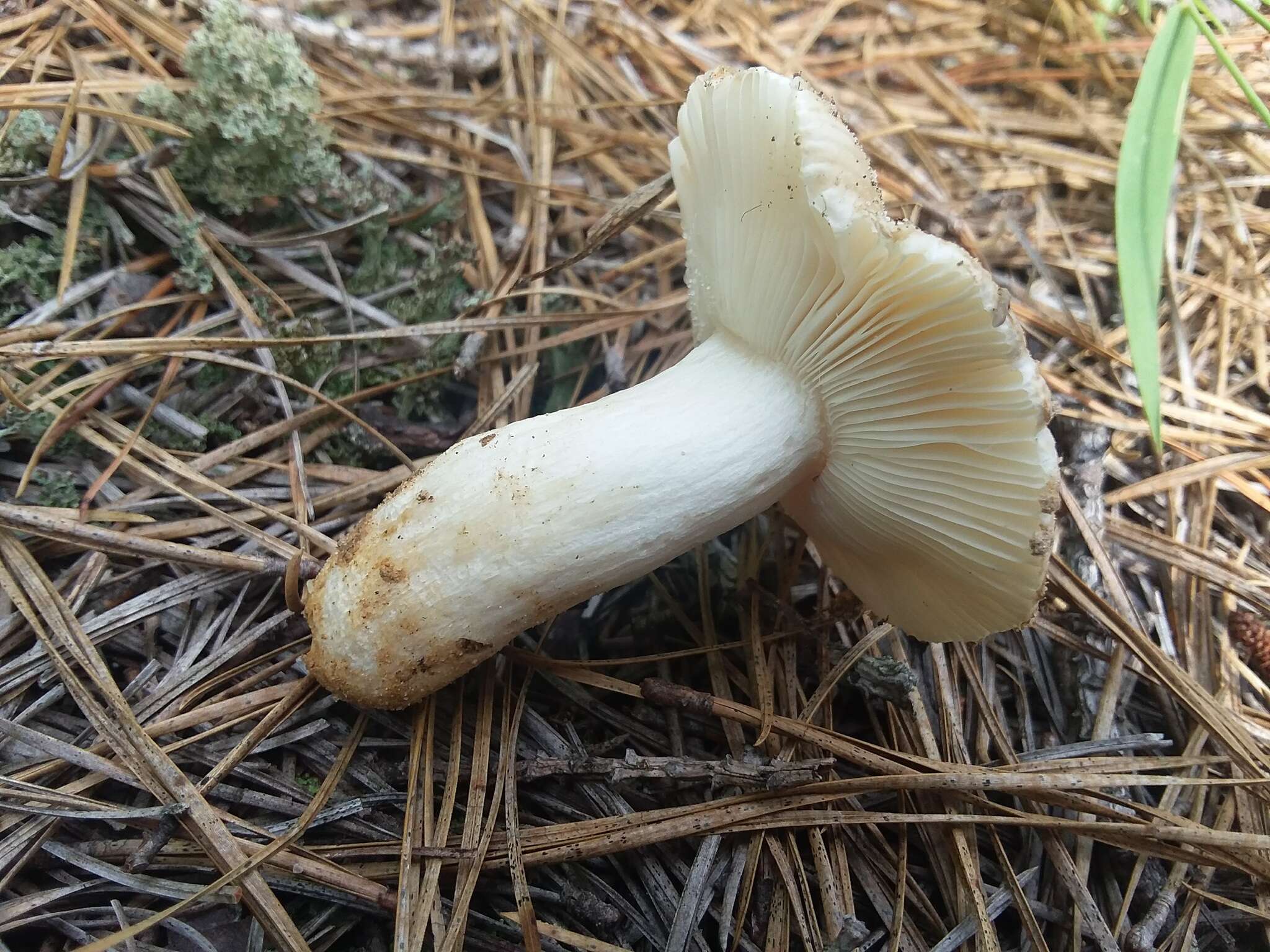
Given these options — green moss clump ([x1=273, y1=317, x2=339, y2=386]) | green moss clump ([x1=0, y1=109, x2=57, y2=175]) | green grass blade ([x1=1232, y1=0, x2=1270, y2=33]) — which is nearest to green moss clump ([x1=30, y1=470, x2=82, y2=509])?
green moss clump ([x1=273, y1=317, x2=339, y2=386])

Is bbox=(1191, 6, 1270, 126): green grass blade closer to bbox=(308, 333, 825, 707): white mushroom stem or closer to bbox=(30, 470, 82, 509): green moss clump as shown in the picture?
bbox=(308, 333, 825, 707): white mushroom stem

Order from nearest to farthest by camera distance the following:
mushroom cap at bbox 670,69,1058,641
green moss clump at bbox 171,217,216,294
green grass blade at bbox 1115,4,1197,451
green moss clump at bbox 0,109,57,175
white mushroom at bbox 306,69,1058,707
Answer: mushroom cap at bbox 670,69,1058,641
white mushroom at bbox 306,69,1058,707
green grass blade at bbox 1115,4,1197,451
green moss clump at bbox 0,109,57,175
green moss clump at bbox 171,217,216,294

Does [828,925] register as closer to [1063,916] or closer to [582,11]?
[1063,916]

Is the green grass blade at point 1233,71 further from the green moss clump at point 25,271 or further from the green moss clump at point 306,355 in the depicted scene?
the green moss clump at point 25,271

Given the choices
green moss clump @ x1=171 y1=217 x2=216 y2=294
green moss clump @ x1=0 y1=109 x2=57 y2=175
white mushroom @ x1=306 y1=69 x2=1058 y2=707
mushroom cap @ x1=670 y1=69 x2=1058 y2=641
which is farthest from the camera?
green moss clump @ x1=171 y1=217 x2=216 y2=294

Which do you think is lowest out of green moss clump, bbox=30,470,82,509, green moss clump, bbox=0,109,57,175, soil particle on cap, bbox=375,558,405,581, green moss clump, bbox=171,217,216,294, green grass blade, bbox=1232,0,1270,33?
soil particle on cap, bbox=375,558,405,581

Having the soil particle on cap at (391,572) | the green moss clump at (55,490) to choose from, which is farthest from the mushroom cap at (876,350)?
the green moss clump at (55,490)

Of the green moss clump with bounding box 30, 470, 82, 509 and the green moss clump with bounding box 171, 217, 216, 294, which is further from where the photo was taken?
the green moss clump with bounding box 171, 217, 216, 294
